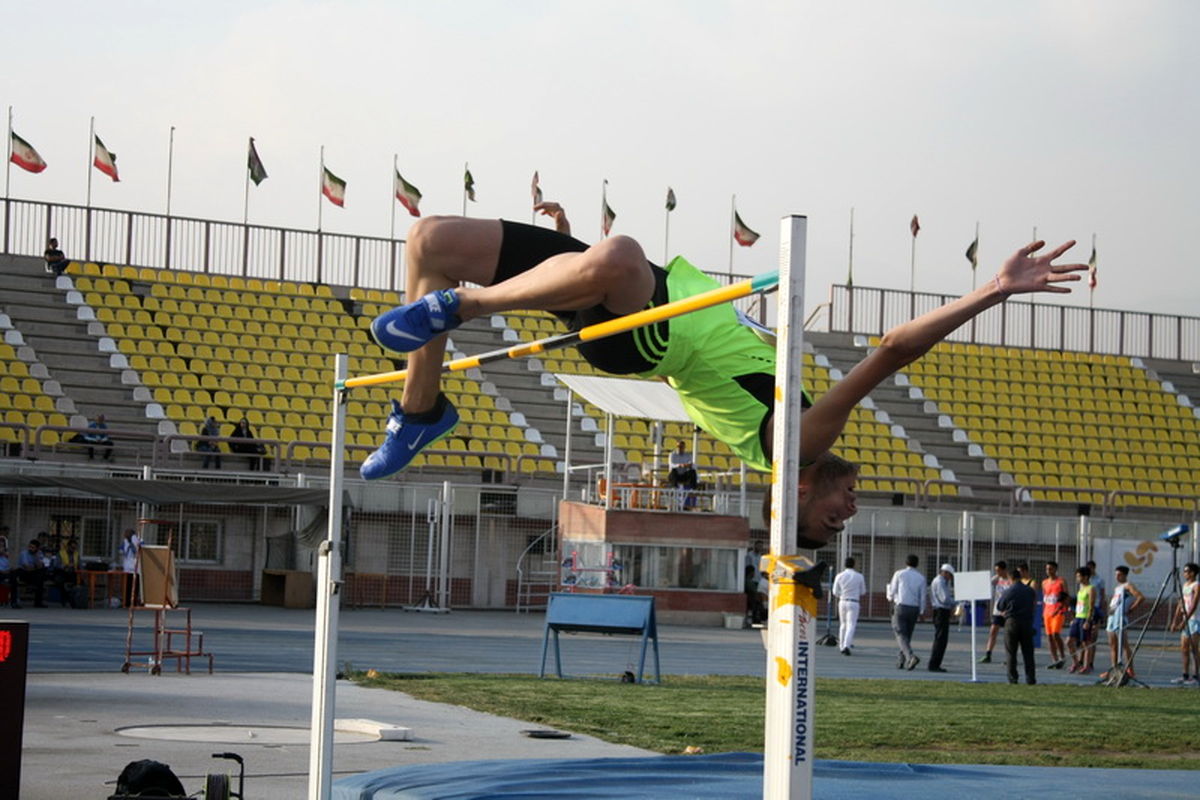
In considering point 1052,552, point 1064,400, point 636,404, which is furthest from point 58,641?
point 1064,400

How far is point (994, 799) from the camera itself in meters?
5.93

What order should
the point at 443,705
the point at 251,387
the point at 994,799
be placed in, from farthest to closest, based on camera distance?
the point at 251,387, the point at 443,705, the point at 994,799

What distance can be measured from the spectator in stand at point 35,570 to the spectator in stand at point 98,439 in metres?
1.95

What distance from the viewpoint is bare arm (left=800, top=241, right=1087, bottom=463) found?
4.50m

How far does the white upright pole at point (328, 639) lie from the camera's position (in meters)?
6.32

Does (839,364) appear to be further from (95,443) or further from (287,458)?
(95,443)

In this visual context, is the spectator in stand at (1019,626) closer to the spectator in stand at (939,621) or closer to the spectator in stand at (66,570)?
the spectator in stand at (939,621)

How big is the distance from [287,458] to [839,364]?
14.0 meters

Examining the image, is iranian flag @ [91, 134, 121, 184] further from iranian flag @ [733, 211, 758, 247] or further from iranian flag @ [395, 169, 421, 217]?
iranian flag @ [733, 211, 758, 247]

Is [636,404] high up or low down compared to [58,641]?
up

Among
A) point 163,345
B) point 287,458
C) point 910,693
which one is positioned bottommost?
point 910,693

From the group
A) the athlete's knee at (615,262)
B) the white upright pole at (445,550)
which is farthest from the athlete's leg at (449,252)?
the white upright pole at (445,550)

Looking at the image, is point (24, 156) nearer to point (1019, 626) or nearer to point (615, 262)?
point (1019, 626)

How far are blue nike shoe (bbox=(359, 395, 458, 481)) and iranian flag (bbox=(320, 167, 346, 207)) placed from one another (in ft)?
97.7
